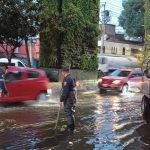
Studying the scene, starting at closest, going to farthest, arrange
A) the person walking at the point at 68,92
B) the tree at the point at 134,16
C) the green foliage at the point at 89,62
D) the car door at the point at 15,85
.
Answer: the person walking at the point at 68,92
the car door at the point at 15,85
the green foliage at the point at 89,62
the tree at the point at 134,16

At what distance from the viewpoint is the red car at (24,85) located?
19188 millimetres

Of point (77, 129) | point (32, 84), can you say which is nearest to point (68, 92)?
point (77, 129)

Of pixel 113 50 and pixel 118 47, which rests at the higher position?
pixel 118 47

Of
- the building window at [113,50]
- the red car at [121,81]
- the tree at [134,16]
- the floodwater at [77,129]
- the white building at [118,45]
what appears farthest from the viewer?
the building window at [113,50]

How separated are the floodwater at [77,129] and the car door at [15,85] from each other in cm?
42

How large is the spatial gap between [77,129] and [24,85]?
6770mm

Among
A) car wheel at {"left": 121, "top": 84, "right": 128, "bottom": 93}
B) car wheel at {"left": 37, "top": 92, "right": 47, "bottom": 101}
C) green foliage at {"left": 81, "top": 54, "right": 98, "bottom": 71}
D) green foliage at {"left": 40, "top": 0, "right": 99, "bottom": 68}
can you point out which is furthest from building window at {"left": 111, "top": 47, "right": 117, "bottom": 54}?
car wheel at {"left": 37, "top": 92, "right": 47, "bottom": 101}

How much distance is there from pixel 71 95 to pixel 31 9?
18692 mm

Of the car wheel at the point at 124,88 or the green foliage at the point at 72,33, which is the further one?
the green foliage at the point at 72,33

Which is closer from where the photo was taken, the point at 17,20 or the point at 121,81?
the point at 121,81

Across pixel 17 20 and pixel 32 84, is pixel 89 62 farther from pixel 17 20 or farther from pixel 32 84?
pixel 32 84

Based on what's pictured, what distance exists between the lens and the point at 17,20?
98.1 ft

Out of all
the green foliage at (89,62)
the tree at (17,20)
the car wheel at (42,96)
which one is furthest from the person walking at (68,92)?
the green foliage at (89,62)

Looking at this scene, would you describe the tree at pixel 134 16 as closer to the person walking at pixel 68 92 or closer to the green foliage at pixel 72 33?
the green foliage at pixel 72 33
